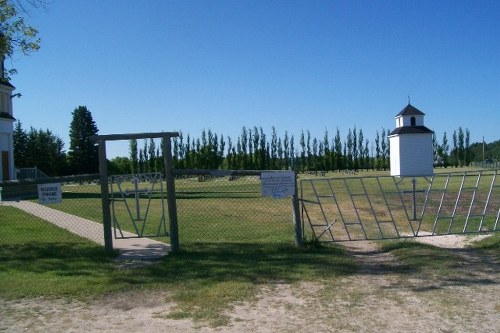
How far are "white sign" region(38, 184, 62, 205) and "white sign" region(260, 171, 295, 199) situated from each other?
393 cm

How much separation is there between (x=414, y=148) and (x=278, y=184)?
5.94 meters

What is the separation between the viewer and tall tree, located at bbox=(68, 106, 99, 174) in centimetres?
6919

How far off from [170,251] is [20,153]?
62229 mm

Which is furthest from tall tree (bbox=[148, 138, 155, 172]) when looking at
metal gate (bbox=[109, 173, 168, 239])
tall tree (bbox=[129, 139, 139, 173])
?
metal gate (bbox=[109, 173, 168, 239])

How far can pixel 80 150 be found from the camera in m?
69.4

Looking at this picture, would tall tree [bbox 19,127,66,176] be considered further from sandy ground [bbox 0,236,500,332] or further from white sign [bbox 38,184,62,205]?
sandy ground [bbox 0,236,500,332]

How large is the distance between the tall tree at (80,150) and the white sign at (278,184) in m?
61.6

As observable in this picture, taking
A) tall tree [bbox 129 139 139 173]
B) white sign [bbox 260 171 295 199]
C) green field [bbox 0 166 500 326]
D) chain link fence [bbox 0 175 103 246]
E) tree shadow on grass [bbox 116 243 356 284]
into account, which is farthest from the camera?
tall tree [bbox 129 139 139 173]

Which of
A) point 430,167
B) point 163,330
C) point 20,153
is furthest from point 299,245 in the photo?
point 20,153

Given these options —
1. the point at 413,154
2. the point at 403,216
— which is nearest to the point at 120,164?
the point at 403,216

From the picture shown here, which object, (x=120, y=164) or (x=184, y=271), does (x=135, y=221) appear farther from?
(x=120, y=164)

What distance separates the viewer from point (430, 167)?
13.8m

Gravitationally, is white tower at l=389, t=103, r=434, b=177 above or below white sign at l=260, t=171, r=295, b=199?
above

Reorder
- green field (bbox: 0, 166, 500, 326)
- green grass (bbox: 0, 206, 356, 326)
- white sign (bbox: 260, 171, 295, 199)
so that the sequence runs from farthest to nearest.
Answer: white sign (bbox: 260, 171, 295, 199)
green field (bbox: 0, 166, 500, 326)
green grass (bbox: 0, 206, 356, 326)
